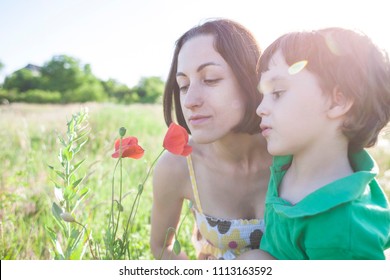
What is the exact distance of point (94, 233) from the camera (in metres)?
2.10

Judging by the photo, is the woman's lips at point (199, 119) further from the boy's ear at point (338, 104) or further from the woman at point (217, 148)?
the boy's ear at point (338, 104)

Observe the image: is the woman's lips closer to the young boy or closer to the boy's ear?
the young boy

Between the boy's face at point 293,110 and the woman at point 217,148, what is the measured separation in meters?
0.29

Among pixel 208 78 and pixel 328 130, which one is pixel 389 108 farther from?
pixel 208 78

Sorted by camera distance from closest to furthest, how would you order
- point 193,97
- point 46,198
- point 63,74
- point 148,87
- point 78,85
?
point 193,97 < point 46,198 < point 148,87 < point 63,74 < point 78,85

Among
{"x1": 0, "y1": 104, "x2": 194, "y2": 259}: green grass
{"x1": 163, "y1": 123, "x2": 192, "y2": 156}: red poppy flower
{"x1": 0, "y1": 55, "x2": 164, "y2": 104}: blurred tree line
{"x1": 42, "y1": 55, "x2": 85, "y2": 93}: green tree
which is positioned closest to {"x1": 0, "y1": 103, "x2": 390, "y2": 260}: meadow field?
{"x1": 0, "y1": 104, "x2": 194, "y2": 259}: green grass

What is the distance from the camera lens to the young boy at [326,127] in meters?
1.20

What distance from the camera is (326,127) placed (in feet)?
4.26

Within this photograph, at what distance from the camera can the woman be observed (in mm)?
1600

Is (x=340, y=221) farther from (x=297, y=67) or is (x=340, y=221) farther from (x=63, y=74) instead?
(x=63, y=74)

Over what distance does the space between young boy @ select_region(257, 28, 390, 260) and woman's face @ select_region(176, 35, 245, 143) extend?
Result: 0.25 metres

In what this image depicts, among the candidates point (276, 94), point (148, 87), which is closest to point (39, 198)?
point (276, 94)

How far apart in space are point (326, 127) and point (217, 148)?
0.71 meters
